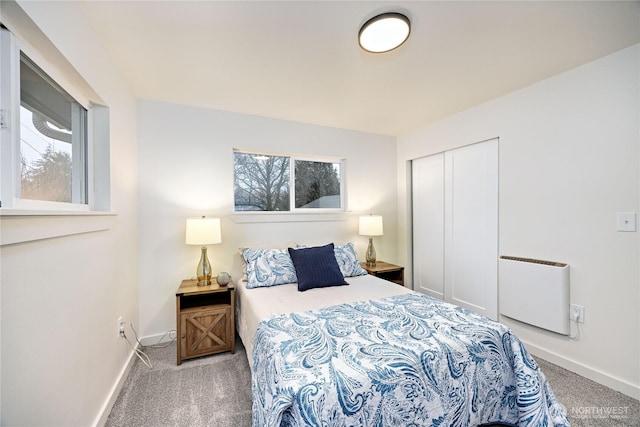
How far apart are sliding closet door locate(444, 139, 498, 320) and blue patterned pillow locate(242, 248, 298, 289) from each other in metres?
1.95

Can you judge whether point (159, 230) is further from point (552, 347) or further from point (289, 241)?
point (552, 347)

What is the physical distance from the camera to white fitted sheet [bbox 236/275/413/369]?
1858 millimetres

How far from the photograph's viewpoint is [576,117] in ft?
6.70

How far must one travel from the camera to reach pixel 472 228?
113 inches

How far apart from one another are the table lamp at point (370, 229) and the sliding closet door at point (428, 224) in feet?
2.32

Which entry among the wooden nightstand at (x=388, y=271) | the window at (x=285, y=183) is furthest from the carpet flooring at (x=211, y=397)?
the window at (x=285, y=183)

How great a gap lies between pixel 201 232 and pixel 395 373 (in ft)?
6.36

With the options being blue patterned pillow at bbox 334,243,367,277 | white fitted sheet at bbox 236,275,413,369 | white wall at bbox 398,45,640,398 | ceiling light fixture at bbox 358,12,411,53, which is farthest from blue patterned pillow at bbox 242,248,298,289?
white wall at bbox 398,45,640,398

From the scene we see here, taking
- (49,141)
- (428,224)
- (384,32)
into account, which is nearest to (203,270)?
(49,141)

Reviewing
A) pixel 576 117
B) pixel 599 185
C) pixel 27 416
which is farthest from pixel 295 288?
pixel 576 117

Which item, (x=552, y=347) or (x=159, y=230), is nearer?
(x=552, y=347)

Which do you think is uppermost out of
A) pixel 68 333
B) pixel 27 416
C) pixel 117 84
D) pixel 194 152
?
pixel 117 84

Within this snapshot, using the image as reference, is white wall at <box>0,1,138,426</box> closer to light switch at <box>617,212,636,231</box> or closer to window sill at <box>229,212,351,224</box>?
window sill at <box>229,212,351,224</box>

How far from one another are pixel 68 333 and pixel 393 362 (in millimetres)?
1512
